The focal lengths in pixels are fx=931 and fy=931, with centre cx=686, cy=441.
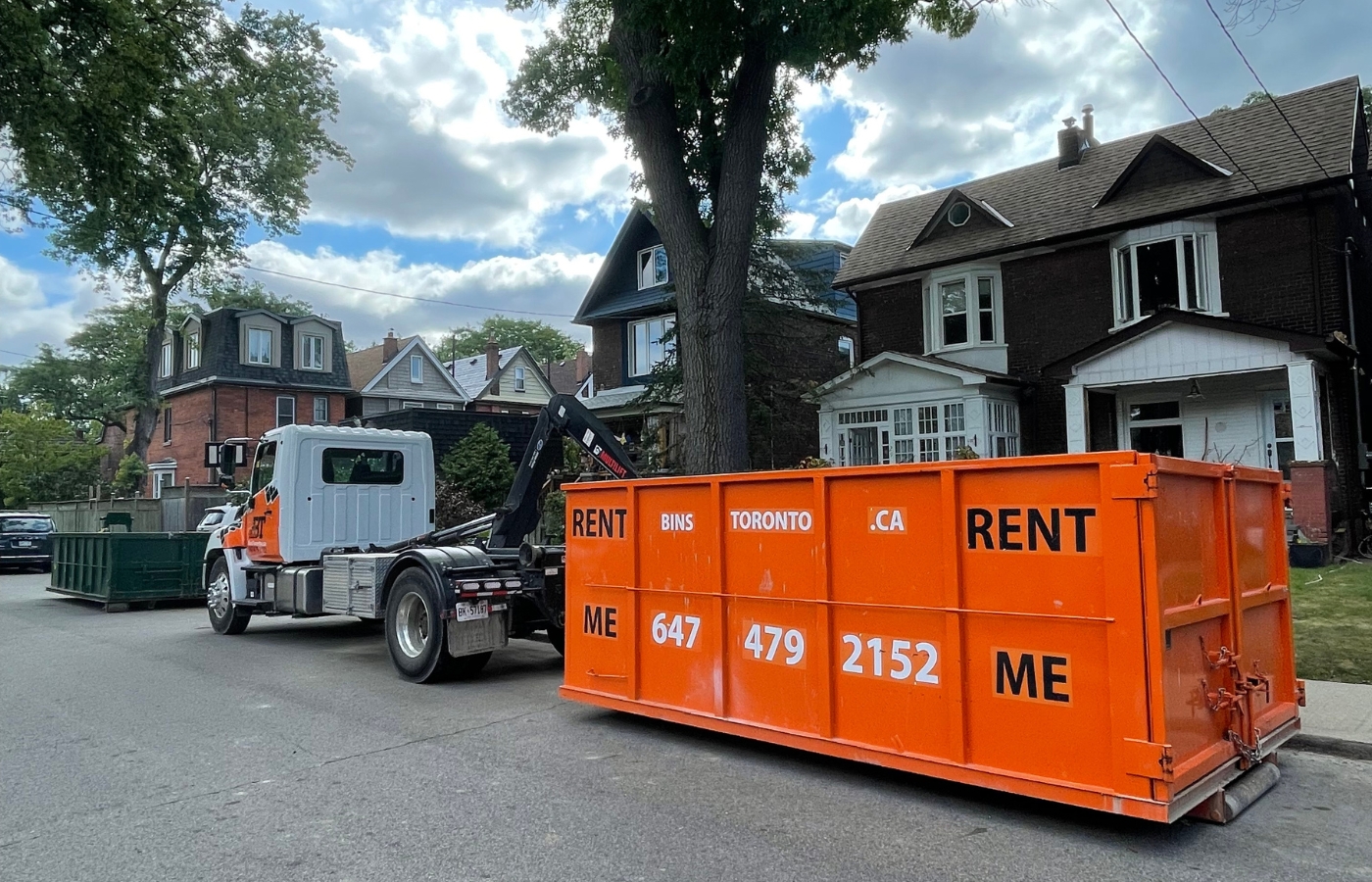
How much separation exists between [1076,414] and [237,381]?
115 ft

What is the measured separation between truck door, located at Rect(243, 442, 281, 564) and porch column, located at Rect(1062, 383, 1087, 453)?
517 inches

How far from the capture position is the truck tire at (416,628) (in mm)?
8617

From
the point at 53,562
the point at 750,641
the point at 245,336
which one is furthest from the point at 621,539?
the point at 245,336

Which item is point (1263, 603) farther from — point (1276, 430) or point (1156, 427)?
point (1156, 427)

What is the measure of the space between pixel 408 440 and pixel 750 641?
7855mm

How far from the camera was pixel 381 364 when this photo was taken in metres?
47.8

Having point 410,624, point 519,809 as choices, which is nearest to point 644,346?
point 410,624

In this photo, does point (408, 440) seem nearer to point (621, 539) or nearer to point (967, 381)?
point (621, 539)

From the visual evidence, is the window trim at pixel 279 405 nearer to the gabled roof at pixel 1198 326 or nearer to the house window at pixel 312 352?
the house window at pixel 312 352

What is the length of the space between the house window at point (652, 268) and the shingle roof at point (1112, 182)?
784cm

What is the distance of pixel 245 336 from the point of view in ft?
136

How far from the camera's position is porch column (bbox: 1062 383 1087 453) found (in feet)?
55.2

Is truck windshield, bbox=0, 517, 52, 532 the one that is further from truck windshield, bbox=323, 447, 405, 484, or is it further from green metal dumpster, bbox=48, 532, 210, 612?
truck windshield, bbox=323, 447, 405, 484

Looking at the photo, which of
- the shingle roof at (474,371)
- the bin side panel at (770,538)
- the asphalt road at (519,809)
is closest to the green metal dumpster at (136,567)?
the asphalt road at (519,809)
